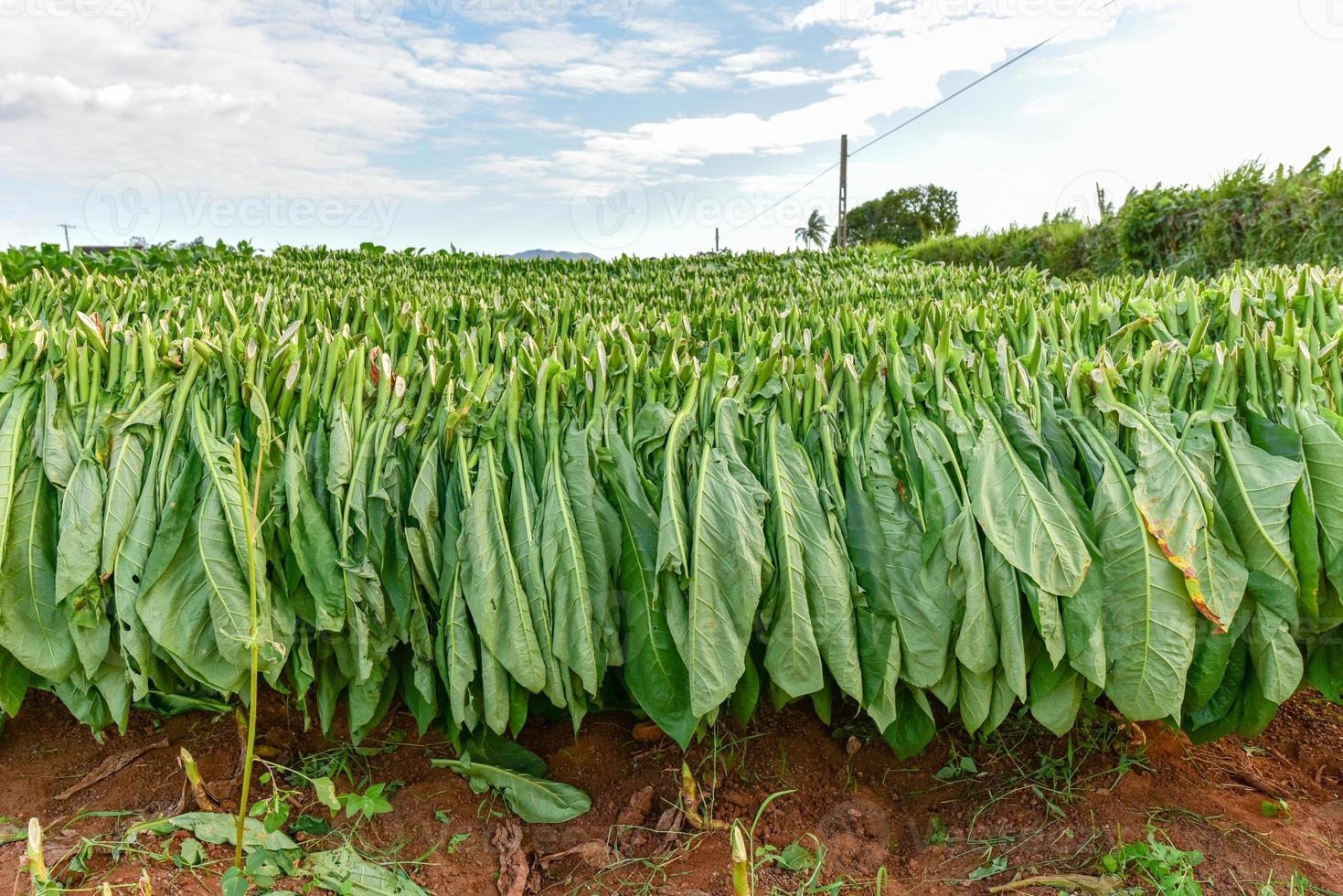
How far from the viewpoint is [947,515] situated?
173 cm

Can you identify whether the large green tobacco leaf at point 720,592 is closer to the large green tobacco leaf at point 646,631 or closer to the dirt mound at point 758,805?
the large green tobacco leaf at point 646,631

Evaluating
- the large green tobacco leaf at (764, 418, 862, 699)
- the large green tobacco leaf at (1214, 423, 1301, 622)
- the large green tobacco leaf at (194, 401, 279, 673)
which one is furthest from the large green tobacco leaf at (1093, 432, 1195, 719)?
the large green tobacco leaf at (194, 401, 279, 673)

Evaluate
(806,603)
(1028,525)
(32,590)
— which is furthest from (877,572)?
(32,590)

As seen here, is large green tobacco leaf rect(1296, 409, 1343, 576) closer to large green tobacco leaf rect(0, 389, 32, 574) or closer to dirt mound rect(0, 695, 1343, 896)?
dirt mound rect(0, 695, 1343, 896)

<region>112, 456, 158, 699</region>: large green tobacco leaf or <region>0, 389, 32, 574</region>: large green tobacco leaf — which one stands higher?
<region>0, 389, 32, 574</region>: large green tobacco leaf

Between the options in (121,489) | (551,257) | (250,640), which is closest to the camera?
(250,640)

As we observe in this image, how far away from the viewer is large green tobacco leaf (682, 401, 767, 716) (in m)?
1.66

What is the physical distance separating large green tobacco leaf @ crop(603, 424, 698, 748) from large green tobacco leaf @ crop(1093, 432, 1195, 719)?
894 mm

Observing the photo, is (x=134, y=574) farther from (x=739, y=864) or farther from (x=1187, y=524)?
(x=1187, y=524)

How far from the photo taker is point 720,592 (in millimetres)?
1682

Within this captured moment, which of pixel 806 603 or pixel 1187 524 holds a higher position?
pixel 1187 524

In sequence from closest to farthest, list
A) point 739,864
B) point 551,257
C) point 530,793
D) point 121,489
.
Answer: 1. point 739,864
2. point 121,489
3. point 530,793
4. point 551,257

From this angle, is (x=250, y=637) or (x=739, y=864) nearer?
(x=739, y=864)

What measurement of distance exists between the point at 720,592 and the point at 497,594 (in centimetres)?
46
